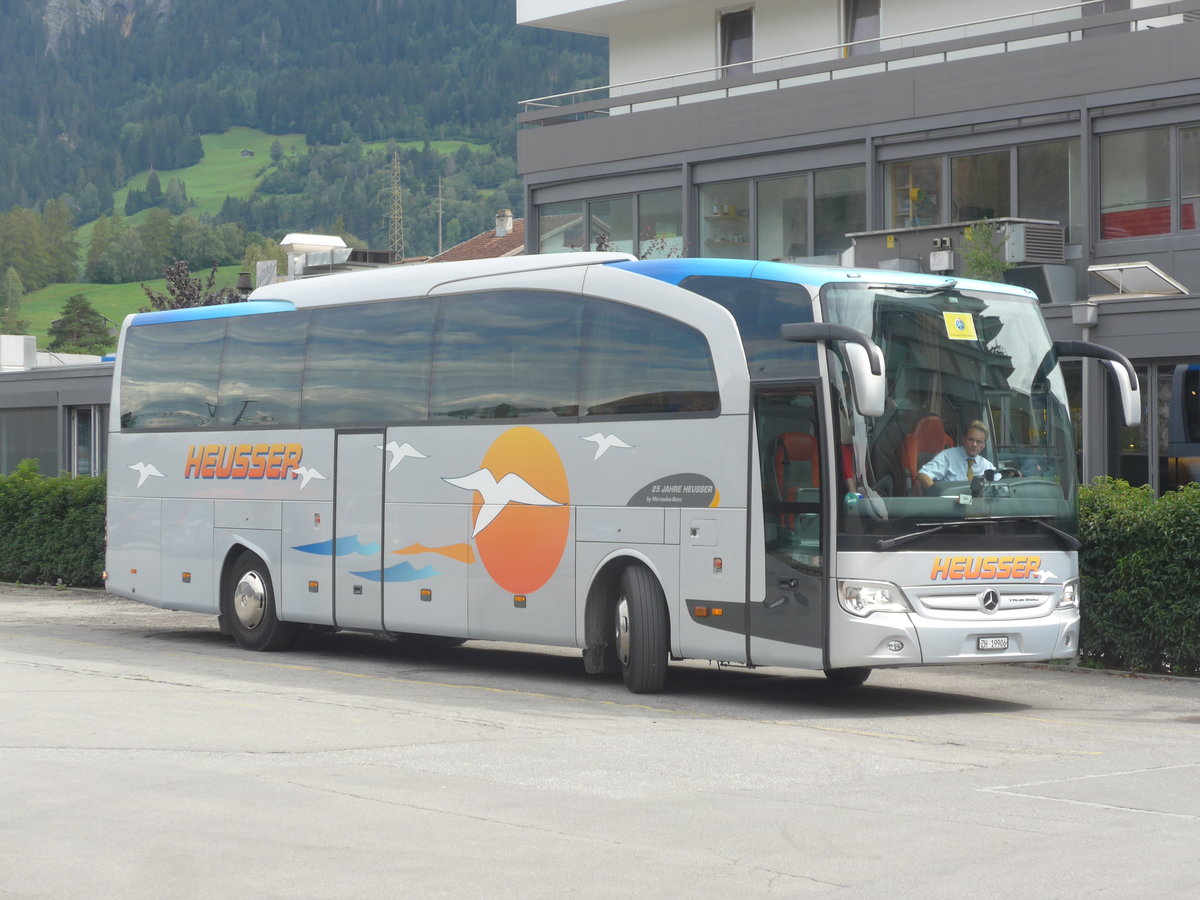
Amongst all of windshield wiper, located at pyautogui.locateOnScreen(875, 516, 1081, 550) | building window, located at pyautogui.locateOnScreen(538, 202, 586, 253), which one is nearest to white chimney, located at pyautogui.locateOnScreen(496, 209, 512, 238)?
building window, located at pyautogui.locateOnScreen(538, 202, 586, 253)

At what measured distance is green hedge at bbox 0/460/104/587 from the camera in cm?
2869

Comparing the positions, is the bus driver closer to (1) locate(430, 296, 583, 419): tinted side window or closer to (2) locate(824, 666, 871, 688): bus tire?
(2) locate(824, 666, 871, 688): bus tire

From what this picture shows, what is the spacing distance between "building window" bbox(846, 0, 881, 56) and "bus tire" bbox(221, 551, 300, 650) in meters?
18.6

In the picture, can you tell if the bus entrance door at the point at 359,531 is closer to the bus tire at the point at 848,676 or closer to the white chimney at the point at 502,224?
the bus tire at the point at 848,676

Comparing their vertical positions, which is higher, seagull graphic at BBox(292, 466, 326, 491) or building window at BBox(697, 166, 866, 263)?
building window at BBox(697, 166, 866, 263)

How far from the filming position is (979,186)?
3039cm

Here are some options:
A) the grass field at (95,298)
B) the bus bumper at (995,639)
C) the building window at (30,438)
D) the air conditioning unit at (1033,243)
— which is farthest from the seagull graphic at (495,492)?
the grass field at (95,298)

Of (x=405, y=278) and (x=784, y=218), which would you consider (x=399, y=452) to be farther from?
(x=784, y=218)

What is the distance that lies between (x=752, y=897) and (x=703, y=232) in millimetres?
28083

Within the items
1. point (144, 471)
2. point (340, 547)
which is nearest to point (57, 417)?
point (144, 471)

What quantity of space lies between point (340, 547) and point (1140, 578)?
7.82 meters

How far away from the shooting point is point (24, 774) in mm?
10148

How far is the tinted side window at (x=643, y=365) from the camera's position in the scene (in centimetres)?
1416

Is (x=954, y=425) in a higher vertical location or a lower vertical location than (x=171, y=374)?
lower
